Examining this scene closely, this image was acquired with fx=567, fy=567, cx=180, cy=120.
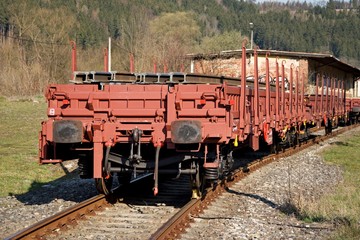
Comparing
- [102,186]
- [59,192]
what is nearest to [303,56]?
[59,192]

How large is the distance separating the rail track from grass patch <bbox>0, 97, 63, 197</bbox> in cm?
315

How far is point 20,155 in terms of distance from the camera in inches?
687

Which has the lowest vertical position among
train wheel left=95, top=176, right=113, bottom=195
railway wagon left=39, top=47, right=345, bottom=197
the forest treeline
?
train wheel left=95, top=176, right=113, bottom=195

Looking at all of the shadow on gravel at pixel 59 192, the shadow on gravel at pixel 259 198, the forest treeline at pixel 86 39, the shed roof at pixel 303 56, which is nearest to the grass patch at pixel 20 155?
the shadow on gravel at pixel 59 192

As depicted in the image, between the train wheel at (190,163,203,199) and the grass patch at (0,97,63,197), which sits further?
the grass patch at (0,97,63,197)

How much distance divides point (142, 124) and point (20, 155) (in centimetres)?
921

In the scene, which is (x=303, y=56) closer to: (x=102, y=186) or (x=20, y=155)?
(x=20, y=155)

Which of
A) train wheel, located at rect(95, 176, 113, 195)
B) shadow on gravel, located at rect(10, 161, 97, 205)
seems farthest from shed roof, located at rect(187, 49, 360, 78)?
train wheel, located at rect(95, 176, 113, 195)

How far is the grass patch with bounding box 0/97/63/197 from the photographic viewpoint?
13.4 m

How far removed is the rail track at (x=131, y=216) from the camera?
25.6 feet

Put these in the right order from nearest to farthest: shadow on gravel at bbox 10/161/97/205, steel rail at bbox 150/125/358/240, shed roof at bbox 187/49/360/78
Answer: steel rail at bbox 150/125/358/240, shadow on gravel at bbox 10/161/97/205, shed roof at bbox 187/49/360/78

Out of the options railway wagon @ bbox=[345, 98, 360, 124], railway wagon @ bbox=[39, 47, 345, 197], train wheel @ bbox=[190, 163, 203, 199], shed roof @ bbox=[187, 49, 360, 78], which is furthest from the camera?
railway wagon @ bbox=[345, 98, 360, 124]

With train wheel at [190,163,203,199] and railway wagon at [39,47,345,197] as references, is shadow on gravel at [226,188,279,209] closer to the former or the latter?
railway wagon at [39,47,345,197]

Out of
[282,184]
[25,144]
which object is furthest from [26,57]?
[282,184]
